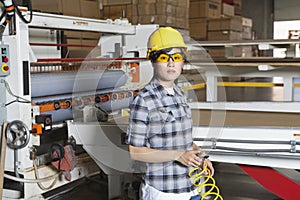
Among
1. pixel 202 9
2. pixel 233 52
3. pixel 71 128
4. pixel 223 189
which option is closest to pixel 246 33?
pixel 202 9

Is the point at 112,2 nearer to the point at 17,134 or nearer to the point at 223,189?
the point at 223,189

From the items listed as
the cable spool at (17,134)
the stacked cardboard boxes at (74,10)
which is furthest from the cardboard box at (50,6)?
the cable spool at (17,134)

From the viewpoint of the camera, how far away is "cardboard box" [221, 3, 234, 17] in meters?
9.40

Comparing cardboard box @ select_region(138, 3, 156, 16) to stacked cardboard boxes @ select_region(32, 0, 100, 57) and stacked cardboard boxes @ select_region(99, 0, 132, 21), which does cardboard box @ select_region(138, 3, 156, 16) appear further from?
stacked cardboard boxes @ select_region(32, 0, 100, 57)

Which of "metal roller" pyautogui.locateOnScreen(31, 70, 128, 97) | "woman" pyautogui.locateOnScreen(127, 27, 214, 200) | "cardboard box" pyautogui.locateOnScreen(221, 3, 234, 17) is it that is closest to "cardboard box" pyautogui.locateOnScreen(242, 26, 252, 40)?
"cardboard box" pyautogui.locateOnScreen(221, 3, 234, 17)

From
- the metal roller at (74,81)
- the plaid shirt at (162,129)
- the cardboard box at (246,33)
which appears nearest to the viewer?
the plaid shirt at (162,129)

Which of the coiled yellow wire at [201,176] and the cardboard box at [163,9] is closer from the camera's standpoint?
the coiled yellow wire at [201,176]

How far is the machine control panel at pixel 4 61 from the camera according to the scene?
199 cm

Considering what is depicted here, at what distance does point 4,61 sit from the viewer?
199 centimetres

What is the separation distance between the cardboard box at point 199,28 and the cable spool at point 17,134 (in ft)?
21.8

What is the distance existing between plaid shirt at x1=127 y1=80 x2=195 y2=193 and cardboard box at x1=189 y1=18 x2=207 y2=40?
6841 mm

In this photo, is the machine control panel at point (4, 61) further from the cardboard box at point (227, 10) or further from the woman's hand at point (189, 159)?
the cardboard box at point (227, 10)

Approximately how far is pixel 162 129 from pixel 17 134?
2.62ft

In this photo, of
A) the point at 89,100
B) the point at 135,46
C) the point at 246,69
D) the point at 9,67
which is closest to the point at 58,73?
the point at 89,100
